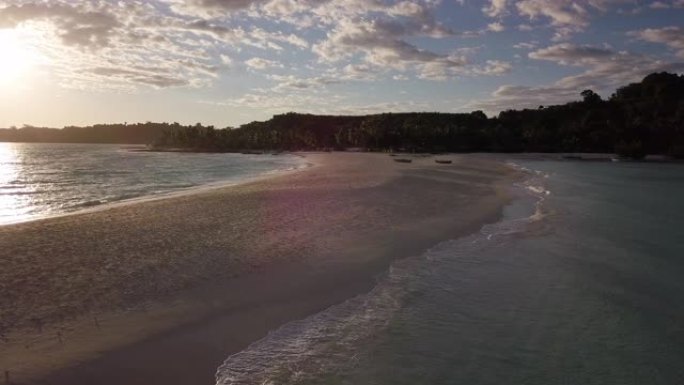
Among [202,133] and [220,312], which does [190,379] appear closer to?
[220,312]

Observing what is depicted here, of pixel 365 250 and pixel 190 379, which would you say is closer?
pixel 190 379

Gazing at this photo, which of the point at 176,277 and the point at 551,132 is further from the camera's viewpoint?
the point at 551,132

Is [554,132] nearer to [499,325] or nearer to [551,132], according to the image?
[551,132]

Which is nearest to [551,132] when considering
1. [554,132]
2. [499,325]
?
[554,132]

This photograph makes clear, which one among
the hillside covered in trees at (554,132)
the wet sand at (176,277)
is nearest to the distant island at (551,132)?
the hillside covered in trees at (554,132)

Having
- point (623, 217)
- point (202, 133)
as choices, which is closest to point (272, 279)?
point (623, 217)

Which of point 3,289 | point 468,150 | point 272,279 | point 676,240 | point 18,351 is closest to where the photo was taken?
point 18,351

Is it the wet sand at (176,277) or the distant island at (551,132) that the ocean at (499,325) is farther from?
the distant island at (551,132)
